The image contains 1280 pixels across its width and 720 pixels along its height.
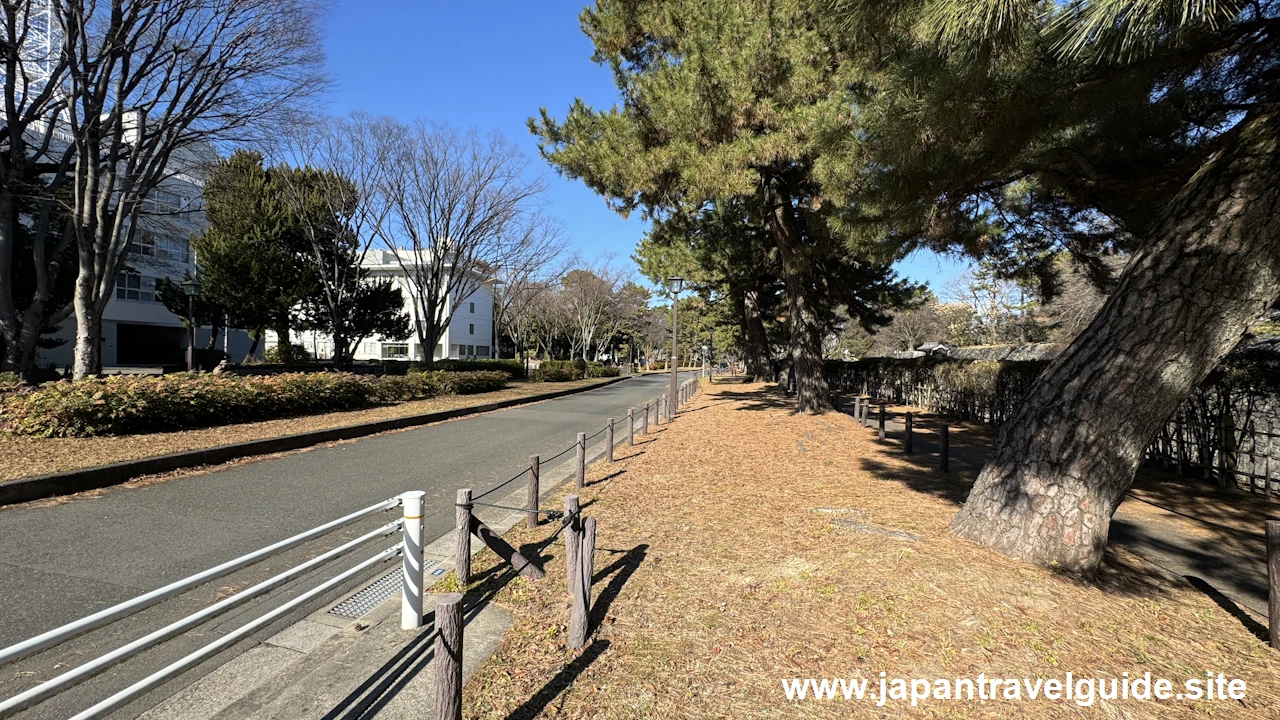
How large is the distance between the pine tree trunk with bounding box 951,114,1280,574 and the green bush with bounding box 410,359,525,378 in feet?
61.3

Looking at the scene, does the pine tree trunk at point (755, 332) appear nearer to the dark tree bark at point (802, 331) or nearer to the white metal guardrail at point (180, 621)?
the dark tree bark at point (802, 331)

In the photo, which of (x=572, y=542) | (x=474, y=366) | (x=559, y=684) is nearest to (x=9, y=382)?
(x=572, y=542)

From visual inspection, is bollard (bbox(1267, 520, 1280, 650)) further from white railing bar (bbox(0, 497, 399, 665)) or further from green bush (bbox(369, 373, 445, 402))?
green bush (bbox(369, 373, 445, 402))

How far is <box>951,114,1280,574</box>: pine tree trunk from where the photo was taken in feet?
11.3

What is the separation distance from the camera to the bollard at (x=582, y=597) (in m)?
3.06

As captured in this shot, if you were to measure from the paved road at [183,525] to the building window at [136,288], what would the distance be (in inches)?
1154

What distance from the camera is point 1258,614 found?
3.54 metres

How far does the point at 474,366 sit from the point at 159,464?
19.3m

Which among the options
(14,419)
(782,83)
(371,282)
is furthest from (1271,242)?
(371,282)

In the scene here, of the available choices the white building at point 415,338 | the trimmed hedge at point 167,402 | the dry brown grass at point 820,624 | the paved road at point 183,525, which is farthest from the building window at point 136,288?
the dry brown grass at point 820,624

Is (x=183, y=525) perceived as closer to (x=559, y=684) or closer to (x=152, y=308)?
(x=559, y=684)

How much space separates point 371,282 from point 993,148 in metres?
31.5


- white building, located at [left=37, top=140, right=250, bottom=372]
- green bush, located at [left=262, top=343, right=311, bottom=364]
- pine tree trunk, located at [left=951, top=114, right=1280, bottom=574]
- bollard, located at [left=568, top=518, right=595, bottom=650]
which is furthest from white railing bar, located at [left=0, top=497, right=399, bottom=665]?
green bush, located at [left=262, top=343, right=311, bottom=364]

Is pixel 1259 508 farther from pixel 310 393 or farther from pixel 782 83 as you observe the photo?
pixel 310 393
